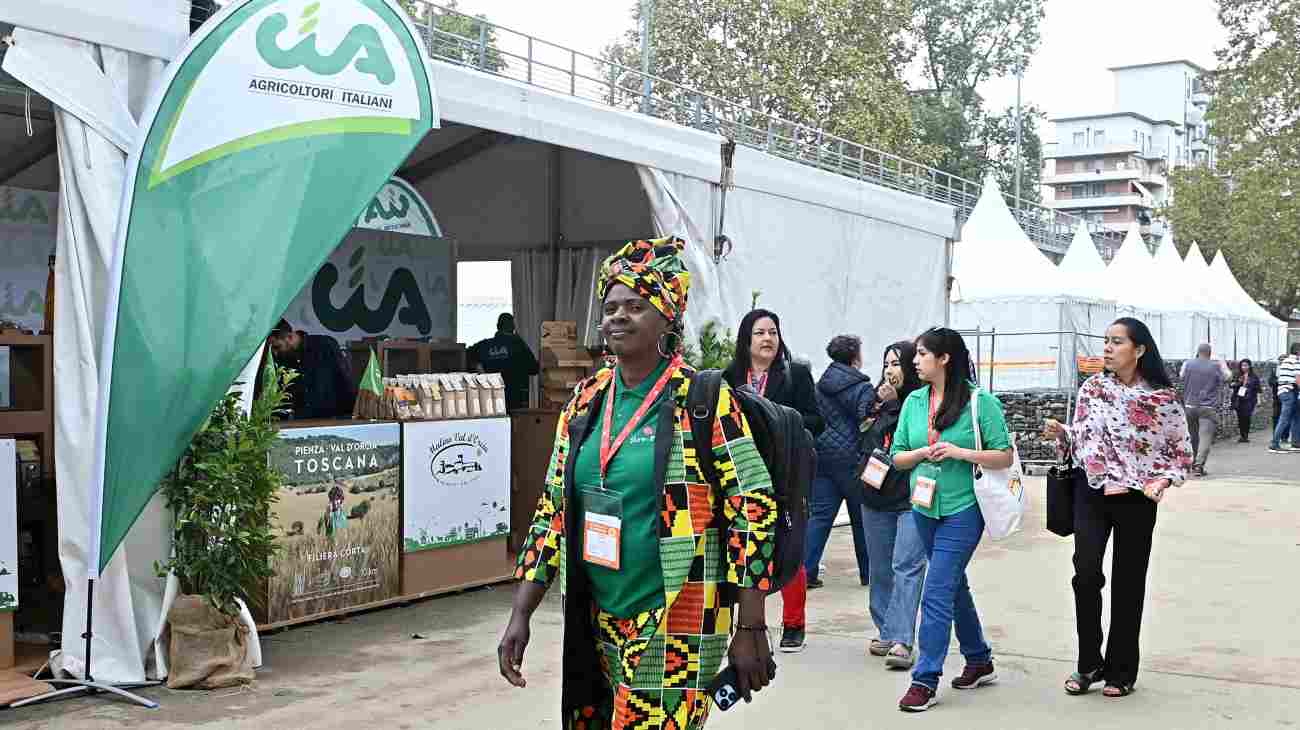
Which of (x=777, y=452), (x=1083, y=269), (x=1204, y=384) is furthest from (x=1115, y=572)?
(x=1083, y=269)

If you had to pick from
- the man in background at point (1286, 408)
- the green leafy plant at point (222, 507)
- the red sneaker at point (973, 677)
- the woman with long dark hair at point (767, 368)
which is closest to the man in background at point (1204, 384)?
the man in background at point (1286, 408)

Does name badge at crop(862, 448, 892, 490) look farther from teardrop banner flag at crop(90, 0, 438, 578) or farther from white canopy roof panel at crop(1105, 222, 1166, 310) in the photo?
white canopy roof panel at crop(1105, 222, 1166, 310)

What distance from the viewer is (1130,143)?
11238 centimetres

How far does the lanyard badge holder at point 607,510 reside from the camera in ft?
11.1

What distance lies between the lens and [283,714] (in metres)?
6.02

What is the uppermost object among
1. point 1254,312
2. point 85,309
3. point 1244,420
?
point 1254,312

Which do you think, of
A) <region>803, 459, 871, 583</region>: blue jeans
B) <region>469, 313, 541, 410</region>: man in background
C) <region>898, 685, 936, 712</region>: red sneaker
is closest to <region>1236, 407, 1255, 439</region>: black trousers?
<region>469, 313, 541, 410</region>: man in background

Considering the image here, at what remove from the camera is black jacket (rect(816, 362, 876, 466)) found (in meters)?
8.58

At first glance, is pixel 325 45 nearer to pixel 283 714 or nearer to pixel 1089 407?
pixel 283 714

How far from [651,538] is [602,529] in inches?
5.1

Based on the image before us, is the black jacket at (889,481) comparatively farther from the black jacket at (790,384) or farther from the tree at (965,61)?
the tree at (965,61)

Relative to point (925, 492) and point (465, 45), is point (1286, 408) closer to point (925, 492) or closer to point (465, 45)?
point (465, 45)

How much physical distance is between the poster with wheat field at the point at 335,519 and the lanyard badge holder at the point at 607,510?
426 centimetres

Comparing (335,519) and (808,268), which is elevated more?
(808,268)
